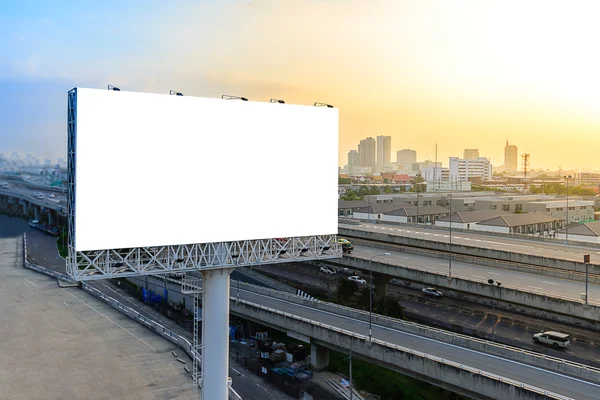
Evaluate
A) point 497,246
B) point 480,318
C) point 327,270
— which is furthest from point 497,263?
point 327,270

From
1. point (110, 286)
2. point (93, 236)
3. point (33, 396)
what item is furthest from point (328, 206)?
point (110, 286)

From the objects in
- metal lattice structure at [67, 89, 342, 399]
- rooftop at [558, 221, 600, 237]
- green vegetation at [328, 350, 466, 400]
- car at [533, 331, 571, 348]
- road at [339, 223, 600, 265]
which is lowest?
green vegetation at [328, 350, 466, 400]

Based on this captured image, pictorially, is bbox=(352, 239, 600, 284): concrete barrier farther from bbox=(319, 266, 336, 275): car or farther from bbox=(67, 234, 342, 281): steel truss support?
bbox=(67, 234, 342, 281): steel truss support

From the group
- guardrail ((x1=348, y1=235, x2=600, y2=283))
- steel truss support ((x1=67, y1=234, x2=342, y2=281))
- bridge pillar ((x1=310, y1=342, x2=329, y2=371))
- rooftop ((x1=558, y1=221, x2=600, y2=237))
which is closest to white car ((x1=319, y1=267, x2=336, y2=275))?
guardrail ((x1=348, y1=235, x2=600, y2=283))

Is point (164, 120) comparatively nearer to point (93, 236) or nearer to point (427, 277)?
point (93, 236)

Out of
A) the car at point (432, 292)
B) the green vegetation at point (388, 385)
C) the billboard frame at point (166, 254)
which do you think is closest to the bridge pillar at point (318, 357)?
the green vegetation at point (388, 385)

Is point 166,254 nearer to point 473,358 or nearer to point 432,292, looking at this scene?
point 473,358
